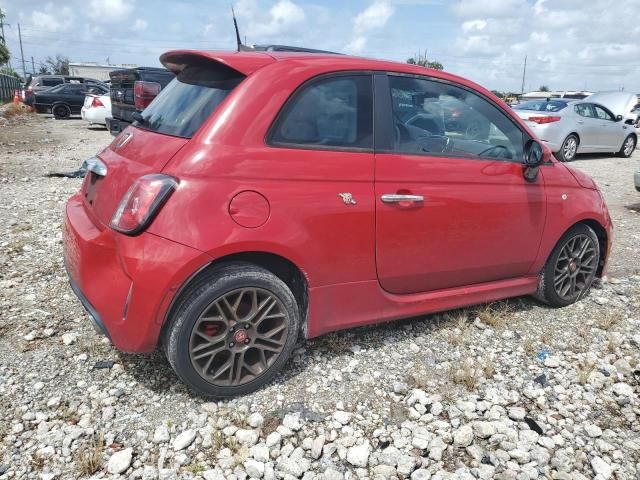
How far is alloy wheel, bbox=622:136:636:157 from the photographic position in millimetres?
14328

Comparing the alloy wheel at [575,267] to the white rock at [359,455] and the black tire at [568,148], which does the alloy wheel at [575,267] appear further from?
the black tire at [568,148]

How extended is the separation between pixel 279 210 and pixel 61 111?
2412 cm

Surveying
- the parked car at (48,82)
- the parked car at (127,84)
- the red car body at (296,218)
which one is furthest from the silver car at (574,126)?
the parked car at (48,82)

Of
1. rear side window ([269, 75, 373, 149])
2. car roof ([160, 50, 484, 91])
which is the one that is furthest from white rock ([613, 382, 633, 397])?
car roof ([160, 50, 484, 91])

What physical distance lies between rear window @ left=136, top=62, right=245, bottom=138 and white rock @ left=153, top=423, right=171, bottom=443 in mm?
1468

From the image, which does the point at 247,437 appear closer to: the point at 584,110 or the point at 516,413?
the point at 516,413

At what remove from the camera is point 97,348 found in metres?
3.23

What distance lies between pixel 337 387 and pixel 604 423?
1447 mm

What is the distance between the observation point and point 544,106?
12.4m

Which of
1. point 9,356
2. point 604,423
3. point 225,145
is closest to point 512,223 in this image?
point 604,423

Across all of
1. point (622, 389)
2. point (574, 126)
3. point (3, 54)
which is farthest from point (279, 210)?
point (3, 54)

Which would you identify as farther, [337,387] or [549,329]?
[549,329]

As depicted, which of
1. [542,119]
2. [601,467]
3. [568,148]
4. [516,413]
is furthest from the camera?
[568,148]

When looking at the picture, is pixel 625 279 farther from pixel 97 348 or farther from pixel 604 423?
pixel 97 348
